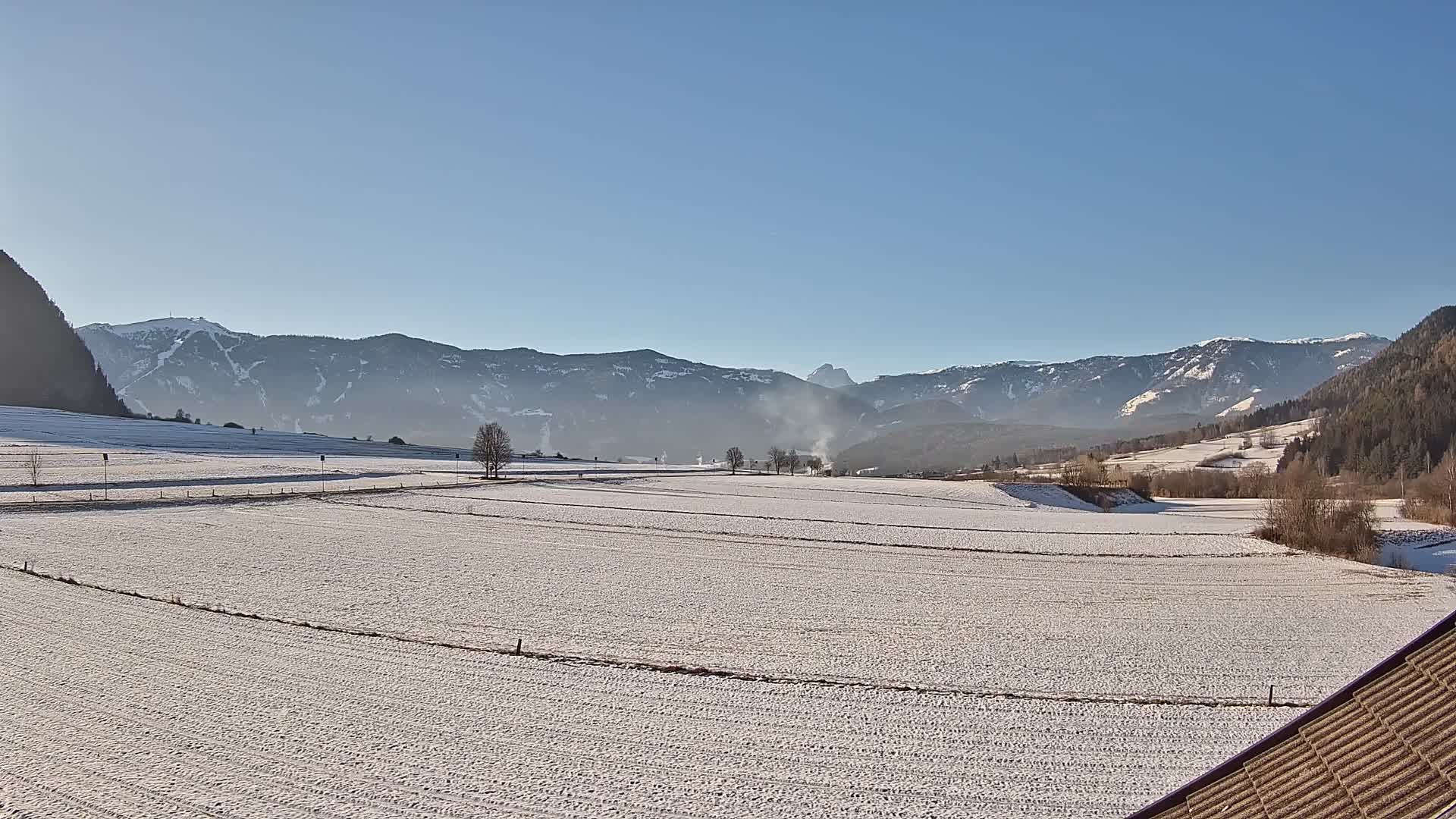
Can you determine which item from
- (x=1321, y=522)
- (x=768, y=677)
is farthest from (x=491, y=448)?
(x=768, y=677)

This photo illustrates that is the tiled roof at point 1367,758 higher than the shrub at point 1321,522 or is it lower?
higher

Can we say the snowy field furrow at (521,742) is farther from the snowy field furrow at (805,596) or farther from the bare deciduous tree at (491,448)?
the bare deciduous tree at (491,448)

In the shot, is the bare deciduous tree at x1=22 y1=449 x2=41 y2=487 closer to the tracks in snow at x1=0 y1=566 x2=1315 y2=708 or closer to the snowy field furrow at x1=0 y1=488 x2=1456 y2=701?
the snowy field furrow at x1=0 y1=488 x2=1456 y2=701

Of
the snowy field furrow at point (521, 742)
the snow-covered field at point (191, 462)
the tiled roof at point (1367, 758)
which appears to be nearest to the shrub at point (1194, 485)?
the snow-covered field at point (191, 462)

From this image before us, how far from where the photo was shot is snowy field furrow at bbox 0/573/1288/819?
41.2 ft

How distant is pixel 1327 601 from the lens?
32469 millimetres

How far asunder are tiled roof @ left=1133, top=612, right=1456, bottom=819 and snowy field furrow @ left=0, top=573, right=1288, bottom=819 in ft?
18.5

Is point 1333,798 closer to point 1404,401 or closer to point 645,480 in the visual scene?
point 645,480

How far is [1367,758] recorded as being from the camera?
21.7 feet

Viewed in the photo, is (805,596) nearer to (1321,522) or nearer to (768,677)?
(768,677)

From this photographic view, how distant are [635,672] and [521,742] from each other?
504 cm

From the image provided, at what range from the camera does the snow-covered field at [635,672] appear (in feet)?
43.1

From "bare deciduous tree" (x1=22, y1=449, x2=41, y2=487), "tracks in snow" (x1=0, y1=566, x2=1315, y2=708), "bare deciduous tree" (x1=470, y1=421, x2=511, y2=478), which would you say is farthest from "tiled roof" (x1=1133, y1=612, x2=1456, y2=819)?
"bare deciduous tree" (x1=470, y1=421, x2=511, y2=478)

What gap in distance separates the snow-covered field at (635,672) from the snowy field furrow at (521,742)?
0.07 m
